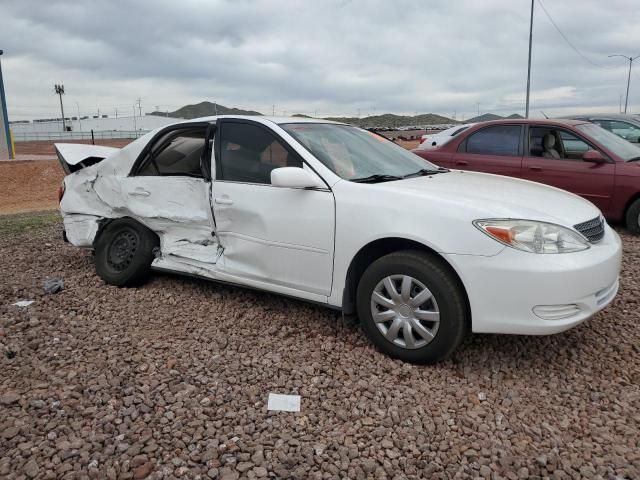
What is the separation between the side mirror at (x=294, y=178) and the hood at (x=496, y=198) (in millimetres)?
470

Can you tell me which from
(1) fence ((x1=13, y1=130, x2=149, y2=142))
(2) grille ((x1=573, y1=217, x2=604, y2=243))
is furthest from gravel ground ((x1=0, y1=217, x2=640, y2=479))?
(1) fence ((x1=13, y1=130, x2=149, y2=142))

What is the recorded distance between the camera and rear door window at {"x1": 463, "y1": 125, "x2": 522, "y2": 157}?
775 centimetres

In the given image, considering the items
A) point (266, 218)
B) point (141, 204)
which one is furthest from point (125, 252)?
point (266, 218)

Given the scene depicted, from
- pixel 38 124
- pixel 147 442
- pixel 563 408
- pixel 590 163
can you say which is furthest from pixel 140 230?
pixel 38 124

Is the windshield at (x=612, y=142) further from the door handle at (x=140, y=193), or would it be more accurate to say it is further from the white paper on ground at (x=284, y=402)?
the white paper on ground at (x=284, y=402)

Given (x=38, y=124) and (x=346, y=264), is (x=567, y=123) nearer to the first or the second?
(x=346, y=264)

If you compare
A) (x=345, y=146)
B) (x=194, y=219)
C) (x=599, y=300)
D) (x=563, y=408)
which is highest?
(x=345, y=146)

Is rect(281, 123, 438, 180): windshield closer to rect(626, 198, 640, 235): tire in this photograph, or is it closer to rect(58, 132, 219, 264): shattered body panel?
rect(58, 132, 219, 264): shattered body panel

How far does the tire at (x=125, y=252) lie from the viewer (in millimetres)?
4949

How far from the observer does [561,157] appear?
7.43 m

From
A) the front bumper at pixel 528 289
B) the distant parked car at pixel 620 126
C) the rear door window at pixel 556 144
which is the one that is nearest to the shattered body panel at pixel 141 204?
the front bumper at pixel 528 289

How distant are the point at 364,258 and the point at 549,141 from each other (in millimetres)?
5024

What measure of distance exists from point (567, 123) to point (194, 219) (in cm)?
559

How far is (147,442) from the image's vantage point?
2.74 meters
